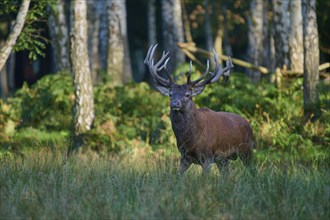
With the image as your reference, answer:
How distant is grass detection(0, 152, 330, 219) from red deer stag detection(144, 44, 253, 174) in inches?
37.0

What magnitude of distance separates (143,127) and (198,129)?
5.59 metres

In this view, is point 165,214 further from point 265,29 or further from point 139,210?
point 265,29

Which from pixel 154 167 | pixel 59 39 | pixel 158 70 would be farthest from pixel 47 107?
pixel 154 167

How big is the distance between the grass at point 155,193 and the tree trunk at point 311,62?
552cm

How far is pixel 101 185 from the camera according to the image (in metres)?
9.87

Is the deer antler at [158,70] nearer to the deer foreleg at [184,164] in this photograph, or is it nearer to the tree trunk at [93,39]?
the deer foreleg at [184,164]

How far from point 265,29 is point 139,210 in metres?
22.9

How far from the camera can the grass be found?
8.63 metres

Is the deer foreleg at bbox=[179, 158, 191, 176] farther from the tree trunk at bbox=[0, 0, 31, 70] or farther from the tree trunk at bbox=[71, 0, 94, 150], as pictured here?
the tree trunk at bbox=[71, 0, 94, 150]

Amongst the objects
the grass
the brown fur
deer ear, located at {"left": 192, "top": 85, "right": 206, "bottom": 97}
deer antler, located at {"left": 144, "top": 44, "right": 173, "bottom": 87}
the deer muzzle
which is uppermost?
deer antler, located at {"left": 144, "top": 44, "right": 173, "bottom": 87}

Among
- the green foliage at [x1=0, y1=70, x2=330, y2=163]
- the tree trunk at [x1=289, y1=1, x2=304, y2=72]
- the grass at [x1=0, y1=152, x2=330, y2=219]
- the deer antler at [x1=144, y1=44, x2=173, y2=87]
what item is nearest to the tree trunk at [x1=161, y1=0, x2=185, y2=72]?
the green foliage at [x1=0, y1=70, x2=330, y2=163]

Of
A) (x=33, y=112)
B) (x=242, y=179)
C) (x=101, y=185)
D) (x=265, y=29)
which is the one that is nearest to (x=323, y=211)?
(x=242, y=179)

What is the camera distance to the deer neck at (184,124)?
38.9 feet

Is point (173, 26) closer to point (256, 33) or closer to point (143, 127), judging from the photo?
point (256, 33)
